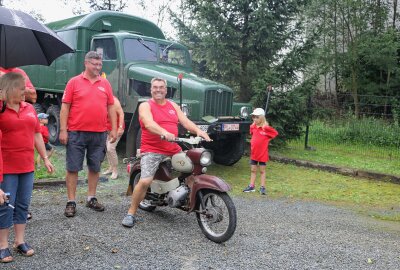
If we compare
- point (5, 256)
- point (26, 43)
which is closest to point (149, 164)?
point (5, 256)

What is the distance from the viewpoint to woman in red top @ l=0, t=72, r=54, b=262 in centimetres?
361

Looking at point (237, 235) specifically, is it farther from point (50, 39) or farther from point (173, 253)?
point (50, 39)

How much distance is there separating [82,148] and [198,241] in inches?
71.2

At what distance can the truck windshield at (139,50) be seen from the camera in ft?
29.8

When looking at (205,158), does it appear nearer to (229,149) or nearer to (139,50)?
(229,149)

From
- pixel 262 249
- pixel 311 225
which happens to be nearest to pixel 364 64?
pixel 311 225

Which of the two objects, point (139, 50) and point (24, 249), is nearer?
point (24, 249)

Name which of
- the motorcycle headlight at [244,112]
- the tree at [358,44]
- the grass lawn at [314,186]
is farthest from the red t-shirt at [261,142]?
the tree at [358,44]

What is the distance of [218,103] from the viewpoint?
8.31m

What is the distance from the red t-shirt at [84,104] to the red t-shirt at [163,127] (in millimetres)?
644

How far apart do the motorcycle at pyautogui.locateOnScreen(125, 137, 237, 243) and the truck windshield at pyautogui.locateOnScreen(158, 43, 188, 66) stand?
5.00 m

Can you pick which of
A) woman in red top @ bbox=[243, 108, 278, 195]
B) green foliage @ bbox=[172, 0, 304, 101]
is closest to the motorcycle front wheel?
woman in red top @ bbox=[243, 108, 278, 195]

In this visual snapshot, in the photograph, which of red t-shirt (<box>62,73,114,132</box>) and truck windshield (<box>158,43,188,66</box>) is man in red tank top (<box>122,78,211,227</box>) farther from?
truck windshield (<box>158,43,188,66</box>)

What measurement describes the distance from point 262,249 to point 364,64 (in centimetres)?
1496
